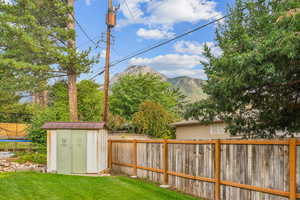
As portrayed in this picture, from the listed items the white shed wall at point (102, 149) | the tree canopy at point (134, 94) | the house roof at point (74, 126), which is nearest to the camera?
the house roof at point (74, 126)

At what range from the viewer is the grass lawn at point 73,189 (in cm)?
591

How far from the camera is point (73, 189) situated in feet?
21.7

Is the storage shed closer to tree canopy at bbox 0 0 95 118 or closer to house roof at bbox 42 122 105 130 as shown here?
house roof at bbox 42 122 105 130

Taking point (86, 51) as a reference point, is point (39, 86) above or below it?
below

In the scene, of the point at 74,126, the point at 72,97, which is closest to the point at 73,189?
the point at 74,126

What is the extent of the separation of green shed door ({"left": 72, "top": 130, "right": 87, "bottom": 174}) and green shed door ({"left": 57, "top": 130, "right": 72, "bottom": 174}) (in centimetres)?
15

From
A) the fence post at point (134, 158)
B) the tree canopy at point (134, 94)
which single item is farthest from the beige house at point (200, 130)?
the tree canopy at point (134, 94)

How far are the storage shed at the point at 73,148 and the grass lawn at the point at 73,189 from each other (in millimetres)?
1540

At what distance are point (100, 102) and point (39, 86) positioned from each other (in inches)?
194

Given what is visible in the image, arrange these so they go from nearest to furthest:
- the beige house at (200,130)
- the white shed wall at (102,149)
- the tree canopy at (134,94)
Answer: the white shed wall at (102,149), the beige house at (200,130), the tree canopy at (134,94)

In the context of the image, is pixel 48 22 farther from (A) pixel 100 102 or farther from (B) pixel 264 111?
(B) pixel 264 111

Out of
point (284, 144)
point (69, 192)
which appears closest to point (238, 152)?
point (284, 144)

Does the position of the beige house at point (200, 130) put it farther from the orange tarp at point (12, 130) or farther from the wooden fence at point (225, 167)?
the orange tarp at point (12, 130)

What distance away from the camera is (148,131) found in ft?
62.2
